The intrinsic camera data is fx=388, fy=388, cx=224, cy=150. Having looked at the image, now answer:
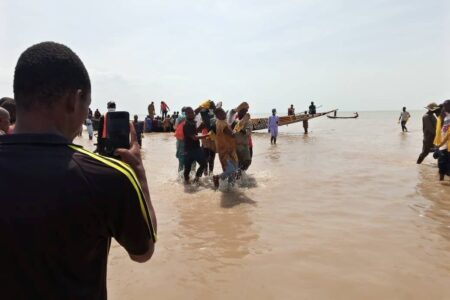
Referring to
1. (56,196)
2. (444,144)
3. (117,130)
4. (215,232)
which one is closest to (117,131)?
(117,130)

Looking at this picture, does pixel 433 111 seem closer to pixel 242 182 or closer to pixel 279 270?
pixel 242 182

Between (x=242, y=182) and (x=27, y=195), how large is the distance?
7.31 meters

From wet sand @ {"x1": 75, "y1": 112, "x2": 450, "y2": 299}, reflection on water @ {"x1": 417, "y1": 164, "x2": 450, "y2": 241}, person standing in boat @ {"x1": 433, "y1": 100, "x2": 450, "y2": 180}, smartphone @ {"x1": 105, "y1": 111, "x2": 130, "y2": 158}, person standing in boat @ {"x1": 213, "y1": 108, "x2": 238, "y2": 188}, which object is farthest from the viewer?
person standing in boat @ {"x1": 433, "y1": 100, "x2": 450, "y2": 180}

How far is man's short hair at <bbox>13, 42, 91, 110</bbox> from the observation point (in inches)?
51.1

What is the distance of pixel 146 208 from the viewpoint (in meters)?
1.37

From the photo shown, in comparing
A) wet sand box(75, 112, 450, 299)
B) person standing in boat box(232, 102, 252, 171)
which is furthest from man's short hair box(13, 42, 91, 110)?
person standing in boat box(232, 102, 252, 171)

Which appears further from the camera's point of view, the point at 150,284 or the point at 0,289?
the point at 150,284

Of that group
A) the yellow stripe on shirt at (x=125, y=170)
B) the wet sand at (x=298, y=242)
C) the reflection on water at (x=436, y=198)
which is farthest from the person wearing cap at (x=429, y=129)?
the yellow stripe on shirt at (x=125, y=170)

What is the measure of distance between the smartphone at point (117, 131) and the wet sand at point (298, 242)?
83.3 inches

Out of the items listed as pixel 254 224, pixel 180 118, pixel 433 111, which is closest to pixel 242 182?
pixel 180 118

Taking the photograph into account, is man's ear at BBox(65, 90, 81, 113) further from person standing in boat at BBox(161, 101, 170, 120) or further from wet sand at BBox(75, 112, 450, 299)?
person standing in boat at BBox(161, 101, 170, 120)

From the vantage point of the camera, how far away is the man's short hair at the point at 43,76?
1.30 meters

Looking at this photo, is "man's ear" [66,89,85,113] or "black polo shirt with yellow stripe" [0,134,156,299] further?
"man's ear" [66,89,85,113]

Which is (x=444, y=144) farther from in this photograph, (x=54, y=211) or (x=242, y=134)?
(x=54, y=211)
